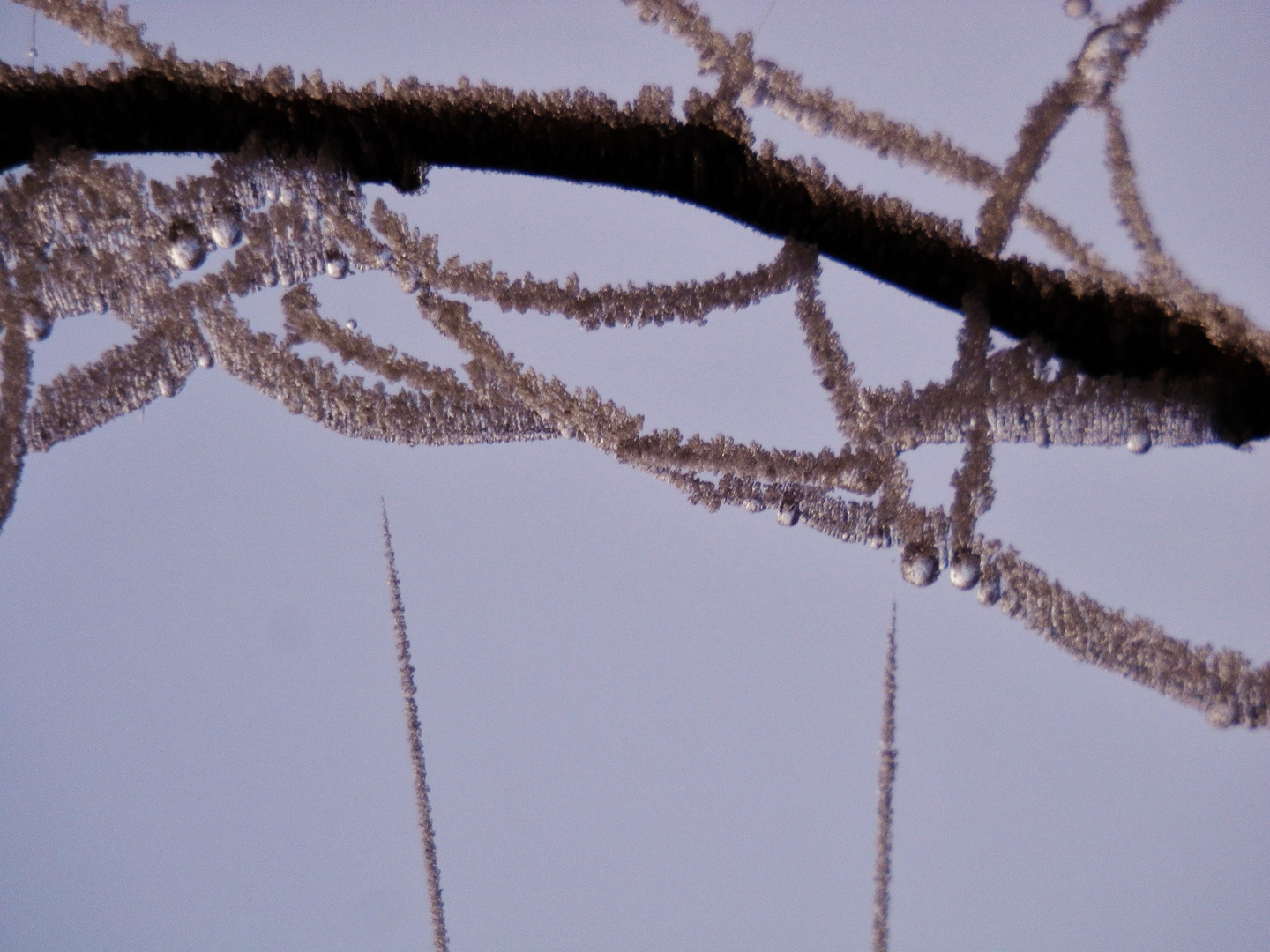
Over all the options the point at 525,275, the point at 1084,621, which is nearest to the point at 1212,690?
the point at 1084,621

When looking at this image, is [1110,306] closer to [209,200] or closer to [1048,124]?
[1048,124]

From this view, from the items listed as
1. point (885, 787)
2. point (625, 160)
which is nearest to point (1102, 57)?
point (625, 160)

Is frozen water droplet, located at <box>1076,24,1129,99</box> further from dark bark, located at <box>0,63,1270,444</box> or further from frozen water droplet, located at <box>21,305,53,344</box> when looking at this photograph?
frozen water droplet, located at <box>21,305,53,344</box>

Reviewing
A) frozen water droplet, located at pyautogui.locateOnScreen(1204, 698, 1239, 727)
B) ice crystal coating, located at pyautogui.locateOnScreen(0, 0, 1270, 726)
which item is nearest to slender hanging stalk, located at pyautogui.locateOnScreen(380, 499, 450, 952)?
ice crystal coating, located at pyautogui.locateOnScreen(0, 0, 1270, 726)

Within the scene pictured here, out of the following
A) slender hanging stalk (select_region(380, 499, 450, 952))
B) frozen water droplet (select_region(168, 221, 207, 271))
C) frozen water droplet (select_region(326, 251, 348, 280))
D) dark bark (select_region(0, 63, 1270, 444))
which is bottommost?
slender hanging stalk (select_region(380, 499, 450, 952))

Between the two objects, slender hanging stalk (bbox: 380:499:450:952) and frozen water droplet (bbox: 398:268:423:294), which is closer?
frozen water droplet (bbox: 398:268:423:294)

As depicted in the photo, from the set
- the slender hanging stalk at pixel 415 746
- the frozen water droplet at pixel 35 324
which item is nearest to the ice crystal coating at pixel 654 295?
the frozen water droplet at pixel 35 324
